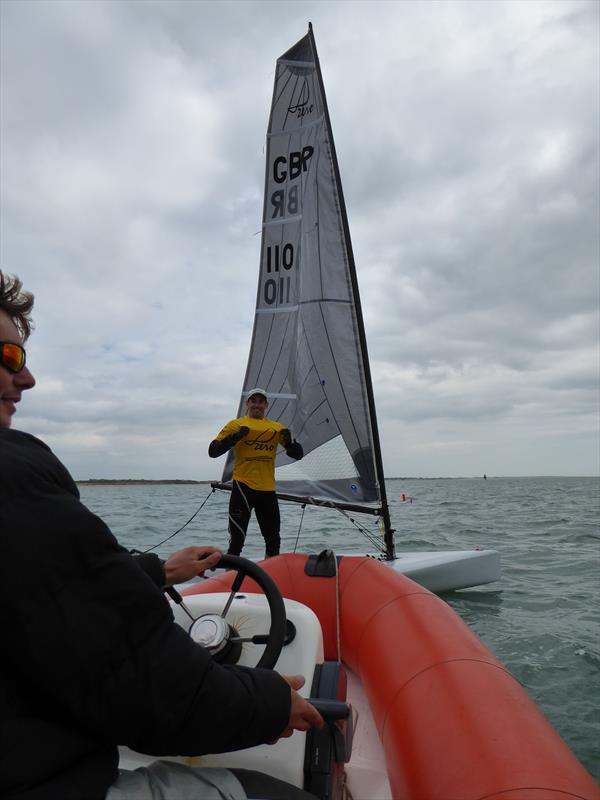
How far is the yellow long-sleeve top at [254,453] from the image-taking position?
4.57 metres

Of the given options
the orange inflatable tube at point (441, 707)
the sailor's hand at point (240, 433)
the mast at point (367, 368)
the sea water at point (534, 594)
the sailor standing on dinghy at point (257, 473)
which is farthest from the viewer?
the mast at point (367, 368)

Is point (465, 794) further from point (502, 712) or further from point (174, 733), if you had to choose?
point (174, 733)

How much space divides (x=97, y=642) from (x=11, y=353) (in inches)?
20.9

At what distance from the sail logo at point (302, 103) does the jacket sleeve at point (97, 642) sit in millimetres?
5927

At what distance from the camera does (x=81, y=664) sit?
2.26 feet

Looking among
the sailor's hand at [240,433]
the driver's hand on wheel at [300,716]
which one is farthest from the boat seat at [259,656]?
the sailor's hand at [240,433]

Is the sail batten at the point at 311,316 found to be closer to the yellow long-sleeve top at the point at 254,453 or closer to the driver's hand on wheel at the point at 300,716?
the yellow long-sleeve top at the point at 254,453

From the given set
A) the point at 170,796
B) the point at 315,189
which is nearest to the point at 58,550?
the point at 170,796

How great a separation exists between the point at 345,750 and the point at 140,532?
9379mm

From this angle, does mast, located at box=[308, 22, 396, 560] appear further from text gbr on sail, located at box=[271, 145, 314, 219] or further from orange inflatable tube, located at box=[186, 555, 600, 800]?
orange inflatable tube, located at box=[186, 555, 600, 800]

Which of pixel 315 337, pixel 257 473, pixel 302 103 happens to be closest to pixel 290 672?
pixel 257 473

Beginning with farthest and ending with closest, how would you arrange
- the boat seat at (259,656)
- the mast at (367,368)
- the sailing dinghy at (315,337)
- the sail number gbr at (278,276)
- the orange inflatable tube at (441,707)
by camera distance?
the sail number gbr at (278,276), the sailing dinghy at (315,337), the mast at (367,368), the boat seat at (259,656), the orange inflatable tube at (441,707)

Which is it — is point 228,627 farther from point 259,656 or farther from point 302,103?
point 302,103

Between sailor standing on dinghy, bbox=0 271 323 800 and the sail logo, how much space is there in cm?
585
